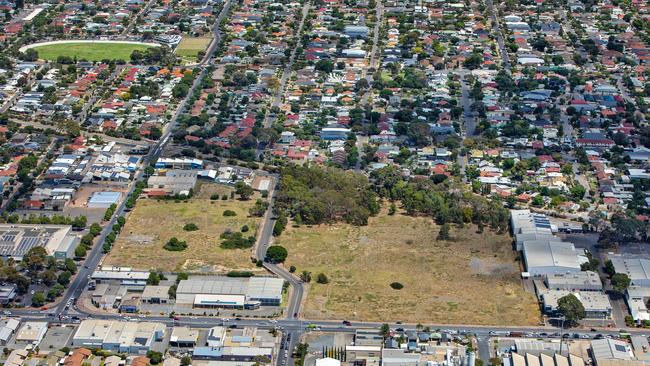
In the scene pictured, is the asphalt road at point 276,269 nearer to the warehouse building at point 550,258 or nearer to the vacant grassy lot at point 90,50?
the warehouse building at point 550,258

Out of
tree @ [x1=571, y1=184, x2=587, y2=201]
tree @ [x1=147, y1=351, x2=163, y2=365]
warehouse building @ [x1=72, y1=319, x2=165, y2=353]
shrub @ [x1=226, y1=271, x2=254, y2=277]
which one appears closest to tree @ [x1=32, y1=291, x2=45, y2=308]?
warehouse building @ [x1=72, y1=319, x2=165, y2=353]

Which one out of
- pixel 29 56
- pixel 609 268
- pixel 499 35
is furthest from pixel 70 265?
pixel 499 35

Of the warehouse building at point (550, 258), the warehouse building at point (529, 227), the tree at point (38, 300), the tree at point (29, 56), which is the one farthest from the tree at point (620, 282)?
the tree at point (29, 56)

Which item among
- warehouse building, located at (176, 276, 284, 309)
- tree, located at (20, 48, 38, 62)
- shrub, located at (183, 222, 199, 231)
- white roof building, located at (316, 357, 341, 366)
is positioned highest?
tree, located at (20, 48, 38, 62)

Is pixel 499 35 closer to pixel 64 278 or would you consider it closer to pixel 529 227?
pixel 529 227

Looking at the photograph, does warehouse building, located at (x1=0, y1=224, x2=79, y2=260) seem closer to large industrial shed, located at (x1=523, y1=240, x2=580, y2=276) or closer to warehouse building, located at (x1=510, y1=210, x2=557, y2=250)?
warehouse building, located at (x1=510, y1=210, x2=557, y2=250)

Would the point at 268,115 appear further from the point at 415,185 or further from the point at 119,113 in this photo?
the point at 415,185

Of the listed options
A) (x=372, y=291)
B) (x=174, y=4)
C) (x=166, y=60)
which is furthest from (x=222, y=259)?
(x=174, y=4)
